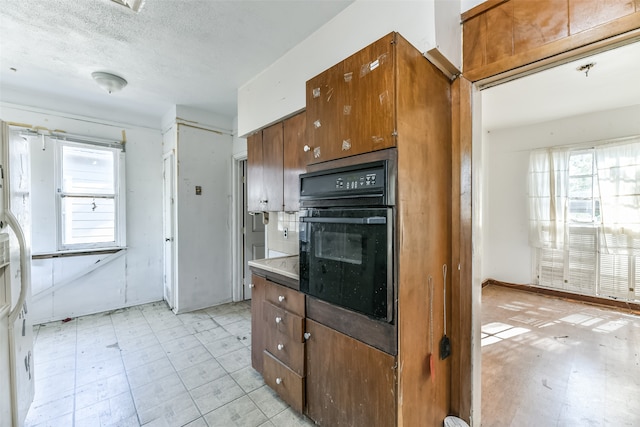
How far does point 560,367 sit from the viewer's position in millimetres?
2295

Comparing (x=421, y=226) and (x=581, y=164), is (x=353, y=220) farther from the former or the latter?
(x=581, y=164)

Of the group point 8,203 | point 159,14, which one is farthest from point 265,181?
point 8,203

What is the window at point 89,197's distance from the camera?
3.36 meters

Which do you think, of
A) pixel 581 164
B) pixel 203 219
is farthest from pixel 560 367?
pixel 203 219

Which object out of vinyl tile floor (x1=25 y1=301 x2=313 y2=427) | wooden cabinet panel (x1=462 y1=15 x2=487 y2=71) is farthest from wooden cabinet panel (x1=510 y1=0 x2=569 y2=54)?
vinyl tile floor (x1=25 y1=301 x2=313 y2=427)

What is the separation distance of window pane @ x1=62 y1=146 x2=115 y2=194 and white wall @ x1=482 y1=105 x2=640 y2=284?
19.8 feet

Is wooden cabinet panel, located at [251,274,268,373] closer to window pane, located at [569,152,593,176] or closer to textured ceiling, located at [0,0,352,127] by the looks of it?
textured ceiling, located at [0,0,352,127]

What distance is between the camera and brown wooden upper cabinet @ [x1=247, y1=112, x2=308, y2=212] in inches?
86.0

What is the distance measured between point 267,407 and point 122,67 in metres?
3.28

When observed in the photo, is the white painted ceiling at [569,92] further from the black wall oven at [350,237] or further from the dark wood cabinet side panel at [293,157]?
the black wall oven at [350,237]

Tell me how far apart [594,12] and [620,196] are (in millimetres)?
3837

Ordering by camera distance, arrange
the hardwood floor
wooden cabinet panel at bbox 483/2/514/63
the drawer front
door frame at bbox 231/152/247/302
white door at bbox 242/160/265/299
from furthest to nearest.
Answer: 1. white door at bbox 242/160/265/299
2. door frame at bbox 231/152/247/302
3. the hardwood floor
4. the drawer front
5. wooden cabinet panel at bbox 483/2/514/63

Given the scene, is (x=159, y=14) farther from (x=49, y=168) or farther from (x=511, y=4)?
(x=49, y=168)

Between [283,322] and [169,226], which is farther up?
[169,226]
